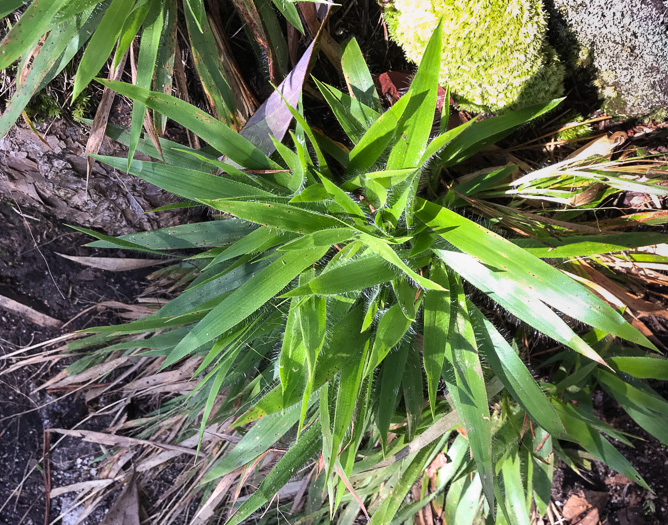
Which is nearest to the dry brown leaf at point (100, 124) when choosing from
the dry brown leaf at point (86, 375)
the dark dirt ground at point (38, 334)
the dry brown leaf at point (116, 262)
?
the dry brown leaf at point (116, 262)

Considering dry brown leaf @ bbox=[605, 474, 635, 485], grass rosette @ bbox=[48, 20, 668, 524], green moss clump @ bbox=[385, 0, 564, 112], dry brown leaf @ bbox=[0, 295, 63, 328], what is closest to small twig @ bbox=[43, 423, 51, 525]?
dry brown leaf @ bbox=[0, 295, 63, 328]

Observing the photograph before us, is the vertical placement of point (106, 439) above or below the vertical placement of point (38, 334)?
below

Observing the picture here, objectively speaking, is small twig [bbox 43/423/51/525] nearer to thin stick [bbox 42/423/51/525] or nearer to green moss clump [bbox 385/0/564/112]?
thin stick [bbox 42/423/51/525]

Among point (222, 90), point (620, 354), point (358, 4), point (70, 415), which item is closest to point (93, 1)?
point (222, 90)

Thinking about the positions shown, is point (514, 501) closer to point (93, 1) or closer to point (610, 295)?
point (610, 295)

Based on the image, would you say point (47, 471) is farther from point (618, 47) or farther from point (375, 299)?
point (618, 47)

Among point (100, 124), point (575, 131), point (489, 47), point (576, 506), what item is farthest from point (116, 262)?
point (576, 506)
